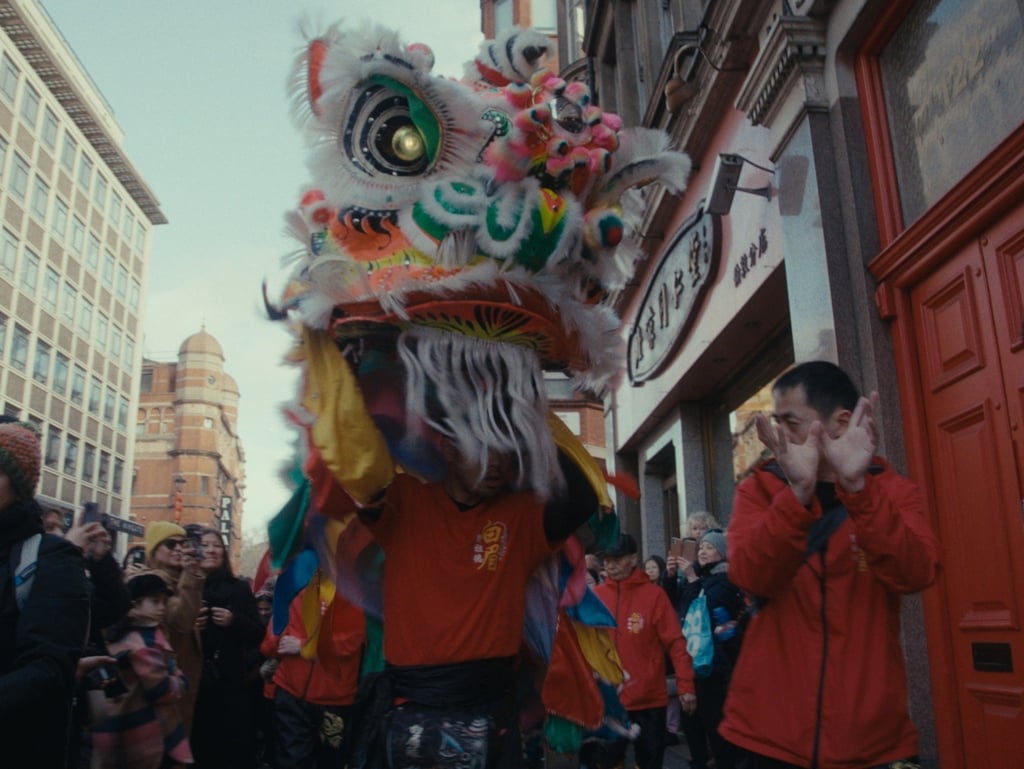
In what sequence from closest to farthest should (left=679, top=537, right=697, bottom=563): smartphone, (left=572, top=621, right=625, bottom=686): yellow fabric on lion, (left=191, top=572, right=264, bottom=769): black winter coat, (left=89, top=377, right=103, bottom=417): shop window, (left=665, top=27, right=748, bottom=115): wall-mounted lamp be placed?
(left=572, top=621, right=625, bottom=686): yellow fabric on lion, (left=191, top=572, right=264, bottom=769): black winter coat, (left=679, top=537, right=697, bottom=563): smartphone, (left=665, top=27, right=748, bottom=115): wall-mounted lamp, (left=89, top=377, right=103, bottom=417): shop window

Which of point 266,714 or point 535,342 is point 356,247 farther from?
point 266,714

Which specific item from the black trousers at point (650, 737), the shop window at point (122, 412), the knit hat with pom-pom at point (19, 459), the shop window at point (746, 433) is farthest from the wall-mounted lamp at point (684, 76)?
the shop window at point (122, 412)

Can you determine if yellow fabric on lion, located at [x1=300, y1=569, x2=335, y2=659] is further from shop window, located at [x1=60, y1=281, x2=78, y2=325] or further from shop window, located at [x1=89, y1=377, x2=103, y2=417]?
shop window, located at [x1=89, y1=377, x2=103, y2=417]

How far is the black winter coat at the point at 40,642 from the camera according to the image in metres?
2.46

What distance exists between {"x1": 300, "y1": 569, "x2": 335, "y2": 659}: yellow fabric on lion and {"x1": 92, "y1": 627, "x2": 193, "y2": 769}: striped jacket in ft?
5.44

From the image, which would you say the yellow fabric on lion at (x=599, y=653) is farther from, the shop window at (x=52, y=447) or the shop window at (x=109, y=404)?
the shop window at (x=109, y=404)

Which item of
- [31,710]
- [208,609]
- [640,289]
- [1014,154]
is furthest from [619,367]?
[640,289]

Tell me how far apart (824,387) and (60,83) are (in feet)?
144

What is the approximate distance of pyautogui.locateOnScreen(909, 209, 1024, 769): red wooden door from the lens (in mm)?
4348

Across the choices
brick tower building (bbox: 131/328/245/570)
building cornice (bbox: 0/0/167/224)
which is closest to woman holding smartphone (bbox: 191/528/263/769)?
building cornice (bbox: 0/0/167/224)

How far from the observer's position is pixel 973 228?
4.72 meters

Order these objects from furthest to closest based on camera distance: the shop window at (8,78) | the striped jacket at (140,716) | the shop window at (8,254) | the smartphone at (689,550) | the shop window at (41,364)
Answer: the shop window at (41,364)
the shop window at (8,78)
the shop window at (8,254)
the smartphone at (689,550)
the striped jacket at (140,716)

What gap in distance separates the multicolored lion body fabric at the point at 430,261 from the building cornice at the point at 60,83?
3993cm

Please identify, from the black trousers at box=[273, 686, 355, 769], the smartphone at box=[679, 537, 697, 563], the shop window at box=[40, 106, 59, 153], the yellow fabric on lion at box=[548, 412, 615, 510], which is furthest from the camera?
the shop window at box=[40, 106, 59, 153]
